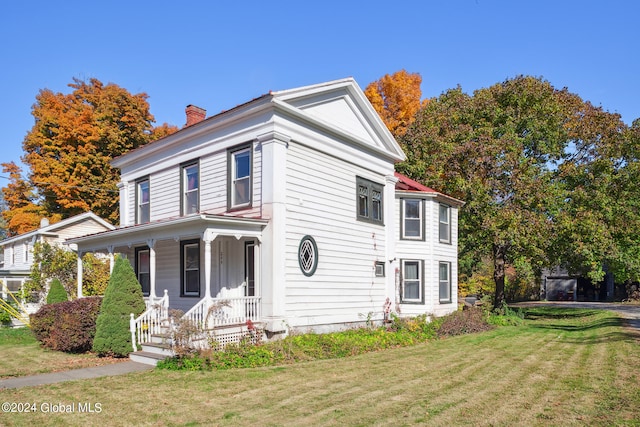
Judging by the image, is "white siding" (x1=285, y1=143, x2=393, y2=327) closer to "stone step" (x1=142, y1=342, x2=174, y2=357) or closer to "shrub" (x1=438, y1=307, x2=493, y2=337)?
"shrub" (x1=438, y1=307, x2=493, y2=337)

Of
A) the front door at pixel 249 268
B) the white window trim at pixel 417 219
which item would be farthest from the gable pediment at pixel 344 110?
the front door at pixel 249 268

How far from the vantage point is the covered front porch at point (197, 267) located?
1309 centimetres

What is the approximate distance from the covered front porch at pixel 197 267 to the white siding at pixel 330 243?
3.92 ft

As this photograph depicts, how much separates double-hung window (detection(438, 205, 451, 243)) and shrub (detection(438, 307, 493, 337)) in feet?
11.0

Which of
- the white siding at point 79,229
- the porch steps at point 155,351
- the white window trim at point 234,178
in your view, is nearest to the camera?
the porch steps at point 155,351

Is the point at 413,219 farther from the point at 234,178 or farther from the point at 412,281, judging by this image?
the point at 234,178

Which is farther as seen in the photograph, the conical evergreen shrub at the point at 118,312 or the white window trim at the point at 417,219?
the white window trim at the point at 417,219

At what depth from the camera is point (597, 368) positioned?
11.1 metres

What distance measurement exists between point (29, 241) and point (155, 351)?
2026 cm

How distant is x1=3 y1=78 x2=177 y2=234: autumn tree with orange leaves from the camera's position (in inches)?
1293

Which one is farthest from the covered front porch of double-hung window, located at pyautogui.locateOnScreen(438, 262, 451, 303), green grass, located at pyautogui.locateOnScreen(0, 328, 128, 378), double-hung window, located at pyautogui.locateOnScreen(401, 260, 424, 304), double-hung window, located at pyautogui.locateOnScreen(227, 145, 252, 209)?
double-hung window, located at pyautogui.locateOnScreen(438, 262, 451, 303)

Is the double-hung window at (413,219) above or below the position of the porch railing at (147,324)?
above

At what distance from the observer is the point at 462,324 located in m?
20.0

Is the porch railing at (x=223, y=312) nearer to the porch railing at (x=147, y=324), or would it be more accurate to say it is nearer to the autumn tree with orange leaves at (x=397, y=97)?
the porch railing at (x=147, y=324)
